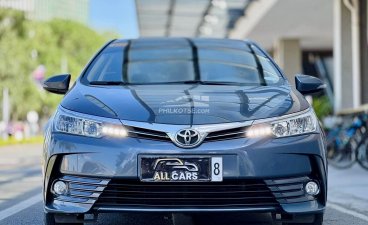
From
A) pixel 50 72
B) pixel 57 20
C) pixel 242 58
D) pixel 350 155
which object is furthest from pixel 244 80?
pixel 57 20

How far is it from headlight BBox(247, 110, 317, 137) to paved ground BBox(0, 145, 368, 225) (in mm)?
979

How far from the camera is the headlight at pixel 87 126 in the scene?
4.18 meters

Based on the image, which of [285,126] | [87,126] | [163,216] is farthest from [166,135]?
[163,216]

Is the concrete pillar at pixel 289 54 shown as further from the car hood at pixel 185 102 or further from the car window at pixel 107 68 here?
the car hood at pixel 185 102

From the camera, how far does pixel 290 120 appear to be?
429 cm

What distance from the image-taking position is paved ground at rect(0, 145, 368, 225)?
5629 mm

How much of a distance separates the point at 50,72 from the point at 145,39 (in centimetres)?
5301

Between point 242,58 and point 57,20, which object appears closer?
point 242,58

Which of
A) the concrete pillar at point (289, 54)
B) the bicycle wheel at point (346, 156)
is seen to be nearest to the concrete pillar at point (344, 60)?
the bicycle wheel at point (346, 156)

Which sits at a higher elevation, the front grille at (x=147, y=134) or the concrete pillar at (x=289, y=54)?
the front grille at (x=147, y=134)

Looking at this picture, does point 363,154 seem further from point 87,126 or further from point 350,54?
point 87,126

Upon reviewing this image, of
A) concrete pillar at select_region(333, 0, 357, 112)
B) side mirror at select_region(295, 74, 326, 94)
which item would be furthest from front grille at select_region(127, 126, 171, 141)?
concrete pillar at select_region(333, 0, 357, 112)

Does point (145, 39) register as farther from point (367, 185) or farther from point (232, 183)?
point (367, 185)

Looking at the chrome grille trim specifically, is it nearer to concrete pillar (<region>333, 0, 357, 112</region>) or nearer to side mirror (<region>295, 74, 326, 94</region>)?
side mirror (<region>295, 74, 326, 94</region>)
